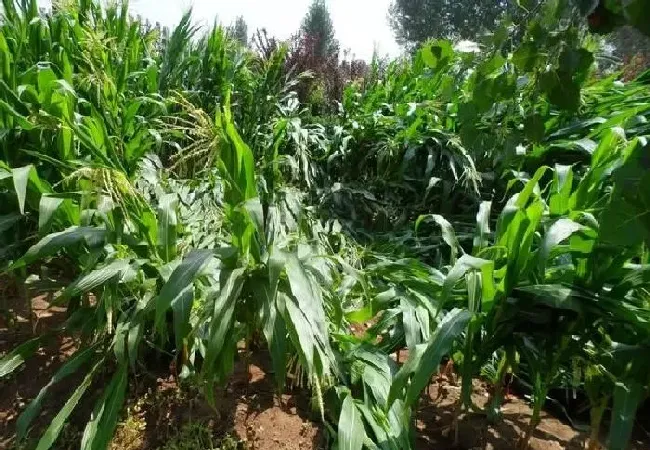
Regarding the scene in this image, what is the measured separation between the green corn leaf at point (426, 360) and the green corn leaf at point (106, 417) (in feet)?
2.39

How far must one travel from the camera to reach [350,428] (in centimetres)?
130

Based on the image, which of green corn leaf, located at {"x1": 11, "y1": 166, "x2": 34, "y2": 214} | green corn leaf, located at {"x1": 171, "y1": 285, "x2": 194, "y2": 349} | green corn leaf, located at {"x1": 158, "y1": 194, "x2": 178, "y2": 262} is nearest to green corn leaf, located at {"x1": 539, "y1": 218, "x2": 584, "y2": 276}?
green corn leaf, located at {"x1": 171, "y1": 285, "x2": 194, "y2": 349}

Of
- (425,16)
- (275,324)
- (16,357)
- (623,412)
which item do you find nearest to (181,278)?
(275,324)

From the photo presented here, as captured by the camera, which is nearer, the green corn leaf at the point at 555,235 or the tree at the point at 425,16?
the green corn leaf at the point at 555,235

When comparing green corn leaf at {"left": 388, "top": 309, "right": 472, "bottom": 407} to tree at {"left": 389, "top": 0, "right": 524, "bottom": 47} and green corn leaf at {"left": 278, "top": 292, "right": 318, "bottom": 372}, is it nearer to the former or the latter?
green corn leaf at {"left": 278, "top": 292, "right": 318, "bottom": 372}

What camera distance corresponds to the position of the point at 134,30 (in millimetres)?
3105

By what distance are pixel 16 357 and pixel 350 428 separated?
101 cm

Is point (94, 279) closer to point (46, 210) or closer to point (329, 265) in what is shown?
point (46, 210)

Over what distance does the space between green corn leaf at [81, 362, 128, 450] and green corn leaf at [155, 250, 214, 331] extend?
29 cm

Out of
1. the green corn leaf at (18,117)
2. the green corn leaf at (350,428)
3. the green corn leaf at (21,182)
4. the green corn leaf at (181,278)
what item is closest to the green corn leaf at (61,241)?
the green corn leaf at (21,182)

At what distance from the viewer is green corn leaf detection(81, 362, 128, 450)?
1302 mm

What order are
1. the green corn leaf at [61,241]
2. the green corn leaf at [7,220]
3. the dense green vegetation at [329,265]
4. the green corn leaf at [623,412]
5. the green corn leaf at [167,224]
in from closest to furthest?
the dense green vegetation at [329,265]
the green corn leaf at [623,412]
the green corn leaf at [61,241]
the green corn leaf at [167,224]
the green corn leaf at [7,220]

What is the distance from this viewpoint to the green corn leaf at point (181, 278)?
1200mm

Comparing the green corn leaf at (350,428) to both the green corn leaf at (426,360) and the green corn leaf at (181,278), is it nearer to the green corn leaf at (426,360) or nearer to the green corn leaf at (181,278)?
the green corn leaf at (426,360)
